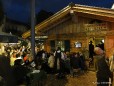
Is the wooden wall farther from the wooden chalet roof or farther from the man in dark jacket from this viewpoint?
the man in dark jacket

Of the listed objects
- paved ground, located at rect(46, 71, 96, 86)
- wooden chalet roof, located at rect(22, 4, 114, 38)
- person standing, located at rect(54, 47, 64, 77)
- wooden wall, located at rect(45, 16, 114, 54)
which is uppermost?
wooden chalet roof, located at rect(22, 4, 114, 38)

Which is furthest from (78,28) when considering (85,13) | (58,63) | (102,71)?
(102,71)

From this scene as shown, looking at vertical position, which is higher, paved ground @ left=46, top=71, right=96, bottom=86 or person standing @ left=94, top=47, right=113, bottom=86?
person standing @ left=94, top=47, right=113, bottom=86

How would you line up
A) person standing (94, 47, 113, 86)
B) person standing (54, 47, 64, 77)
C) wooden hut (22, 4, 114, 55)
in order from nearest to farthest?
person standing (94, 47, 113, 86) → person standing (54, 47, 64, 77) → wooden hut (22, 4, 114, 55)

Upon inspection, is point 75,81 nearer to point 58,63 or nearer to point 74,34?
point 58,63

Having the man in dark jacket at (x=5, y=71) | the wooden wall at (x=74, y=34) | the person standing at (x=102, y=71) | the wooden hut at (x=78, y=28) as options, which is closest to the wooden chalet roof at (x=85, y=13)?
the wooden hut at (x=78, y=28)

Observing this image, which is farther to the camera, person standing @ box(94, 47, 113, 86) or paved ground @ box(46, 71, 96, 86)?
paved ground @ box(46, 71, 96, 86)

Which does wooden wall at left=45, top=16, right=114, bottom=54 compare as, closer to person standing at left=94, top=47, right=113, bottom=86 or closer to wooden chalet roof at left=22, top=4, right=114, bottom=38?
wooden chalet roof at left=22, top=4, right=114, bottom=38

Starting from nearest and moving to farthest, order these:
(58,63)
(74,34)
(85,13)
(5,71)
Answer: (5,71) → (58,63) → (85,13) → (74,34)

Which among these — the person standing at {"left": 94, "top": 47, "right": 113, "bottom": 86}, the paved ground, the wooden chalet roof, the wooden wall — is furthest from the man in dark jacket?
the wooden wall

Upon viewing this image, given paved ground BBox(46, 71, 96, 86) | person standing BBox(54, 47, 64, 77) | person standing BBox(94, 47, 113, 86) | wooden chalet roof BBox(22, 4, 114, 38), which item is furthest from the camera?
wooden chalet roof BBox(22, 4, 114, 38)

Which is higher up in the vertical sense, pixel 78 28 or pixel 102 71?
pixel 78 28

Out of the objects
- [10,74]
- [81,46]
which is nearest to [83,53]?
[81,46]

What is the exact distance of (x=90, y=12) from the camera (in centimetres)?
2167
